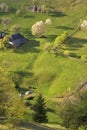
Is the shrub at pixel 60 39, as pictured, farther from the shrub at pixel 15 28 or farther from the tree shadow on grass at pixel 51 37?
the shrub at pixel 15 28

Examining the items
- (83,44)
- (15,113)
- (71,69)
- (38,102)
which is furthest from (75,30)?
(15,113)

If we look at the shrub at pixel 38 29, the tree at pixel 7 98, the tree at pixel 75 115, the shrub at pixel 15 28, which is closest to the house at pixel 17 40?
the shrub at pixel 15 28

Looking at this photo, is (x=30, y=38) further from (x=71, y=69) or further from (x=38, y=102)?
(x=38, y=102)

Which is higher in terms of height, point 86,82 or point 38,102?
point 38,102

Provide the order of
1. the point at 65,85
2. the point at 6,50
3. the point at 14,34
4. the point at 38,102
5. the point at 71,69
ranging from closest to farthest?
1. the point at 38,102
2. the point at 65,85
3. the point at 71,69
4. the point at 6,50
5. the point at 14,34

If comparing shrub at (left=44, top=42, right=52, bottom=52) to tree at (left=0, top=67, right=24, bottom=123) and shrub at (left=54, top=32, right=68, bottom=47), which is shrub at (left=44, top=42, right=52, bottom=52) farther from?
tree at (left=0, top=67, right=24, bottom=123)

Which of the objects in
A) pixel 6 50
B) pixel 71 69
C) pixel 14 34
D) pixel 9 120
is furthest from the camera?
pixel 14 34
